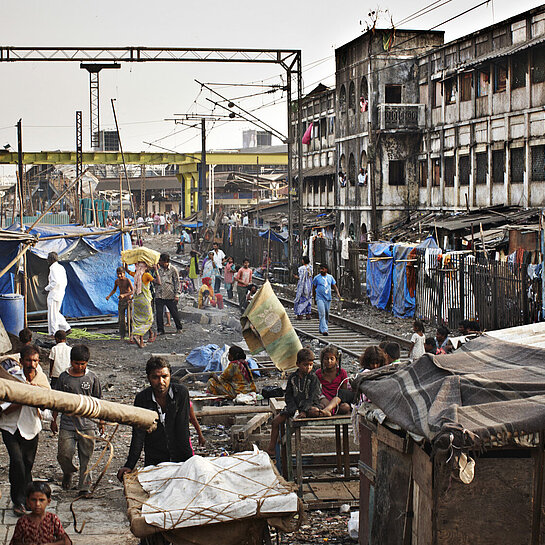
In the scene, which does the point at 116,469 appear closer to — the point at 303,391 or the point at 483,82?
the point at 303,391

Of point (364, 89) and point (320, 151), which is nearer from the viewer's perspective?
point (364, 89)

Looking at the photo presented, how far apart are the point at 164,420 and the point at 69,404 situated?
2.22m

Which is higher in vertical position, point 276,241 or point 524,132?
point 524,132

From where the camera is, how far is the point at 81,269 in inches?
776

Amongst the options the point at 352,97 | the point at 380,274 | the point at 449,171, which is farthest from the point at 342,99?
the point at 380,274

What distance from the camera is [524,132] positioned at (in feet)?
83.3

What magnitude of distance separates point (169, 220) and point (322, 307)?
5039 cm

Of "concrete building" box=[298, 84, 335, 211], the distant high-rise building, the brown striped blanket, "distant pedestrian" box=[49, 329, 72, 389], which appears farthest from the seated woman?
the distant high-rise building

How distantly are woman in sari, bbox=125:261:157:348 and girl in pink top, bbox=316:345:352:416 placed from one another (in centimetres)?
866

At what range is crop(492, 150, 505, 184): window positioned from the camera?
88.8 ft

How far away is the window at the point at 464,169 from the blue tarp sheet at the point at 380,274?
7619 mm

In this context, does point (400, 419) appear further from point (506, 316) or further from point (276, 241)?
point (276, 241)

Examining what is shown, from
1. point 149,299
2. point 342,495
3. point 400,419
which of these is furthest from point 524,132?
point 400,419

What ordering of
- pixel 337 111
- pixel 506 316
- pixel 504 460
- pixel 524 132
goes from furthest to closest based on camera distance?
pixel 337 111 → pixel 524 132 → pixel 506 316 → pixel 504 460
